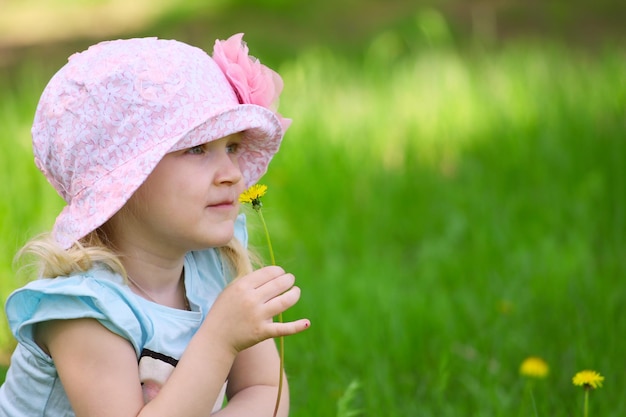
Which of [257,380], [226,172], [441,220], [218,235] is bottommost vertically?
[257,380]

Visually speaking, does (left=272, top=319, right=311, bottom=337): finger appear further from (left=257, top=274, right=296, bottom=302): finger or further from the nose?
the nose

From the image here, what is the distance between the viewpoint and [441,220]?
3.55 m

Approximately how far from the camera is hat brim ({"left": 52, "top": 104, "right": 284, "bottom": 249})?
A: 1.62 metres

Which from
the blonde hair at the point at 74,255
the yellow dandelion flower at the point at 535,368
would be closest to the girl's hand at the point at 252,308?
the blonde hair at the point at 74,255

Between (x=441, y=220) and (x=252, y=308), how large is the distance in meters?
1.98

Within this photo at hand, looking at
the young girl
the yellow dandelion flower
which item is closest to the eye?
the young girl

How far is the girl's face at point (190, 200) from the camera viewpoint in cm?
168

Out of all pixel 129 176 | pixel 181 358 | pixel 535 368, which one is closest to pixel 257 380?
pixel 181 358

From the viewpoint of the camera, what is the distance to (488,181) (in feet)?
12.3

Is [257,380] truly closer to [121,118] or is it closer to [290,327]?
[290,327]

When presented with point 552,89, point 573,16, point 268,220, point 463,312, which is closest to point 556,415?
point 463,312

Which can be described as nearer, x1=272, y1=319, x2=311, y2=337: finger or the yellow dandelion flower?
x1=272, y1=319, x2=311, y2=337: finger

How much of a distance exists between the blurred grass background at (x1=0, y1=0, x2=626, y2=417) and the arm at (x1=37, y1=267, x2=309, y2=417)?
0.39m

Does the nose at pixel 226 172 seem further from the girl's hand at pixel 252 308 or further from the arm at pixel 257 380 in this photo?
the arm at pixel 257 380
